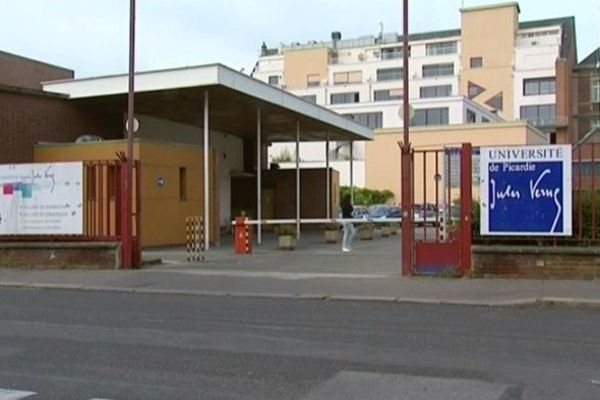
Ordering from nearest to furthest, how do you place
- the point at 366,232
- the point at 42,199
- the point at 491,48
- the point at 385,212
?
the point at 42,199
the point at 366,232
the point at 385,212
the point at 491,48

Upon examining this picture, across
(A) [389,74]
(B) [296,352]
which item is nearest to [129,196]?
(B) [296,352]

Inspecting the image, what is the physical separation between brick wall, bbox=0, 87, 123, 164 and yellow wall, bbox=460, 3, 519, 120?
67147 millimetres

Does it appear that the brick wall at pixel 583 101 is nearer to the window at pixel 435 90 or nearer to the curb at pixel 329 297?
the window at pixel 435 90

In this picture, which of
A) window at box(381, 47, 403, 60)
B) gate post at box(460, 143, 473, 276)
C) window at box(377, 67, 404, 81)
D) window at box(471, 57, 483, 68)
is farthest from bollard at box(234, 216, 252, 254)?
window at box(381, 47, 403, 60)

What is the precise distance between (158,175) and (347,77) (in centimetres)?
8116

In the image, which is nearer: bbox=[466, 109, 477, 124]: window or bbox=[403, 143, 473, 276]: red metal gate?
bbox=[403, 143, 473, 276]: red metal gate

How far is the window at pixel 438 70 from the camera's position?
98.8 m

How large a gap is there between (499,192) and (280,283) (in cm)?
470

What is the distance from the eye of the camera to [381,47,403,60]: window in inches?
4190

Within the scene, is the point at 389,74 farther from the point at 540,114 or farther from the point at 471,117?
the point at 471,117

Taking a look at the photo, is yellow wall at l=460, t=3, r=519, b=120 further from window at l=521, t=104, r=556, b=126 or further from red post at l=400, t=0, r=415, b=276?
red post at l=400, t=0, r=415, b=276

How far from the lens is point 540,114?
292 feet

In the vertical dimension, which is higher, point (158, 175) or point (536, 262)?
point (158, 175)

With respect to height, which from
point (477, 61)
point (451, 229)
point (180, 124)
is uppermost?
point (477, 61)
